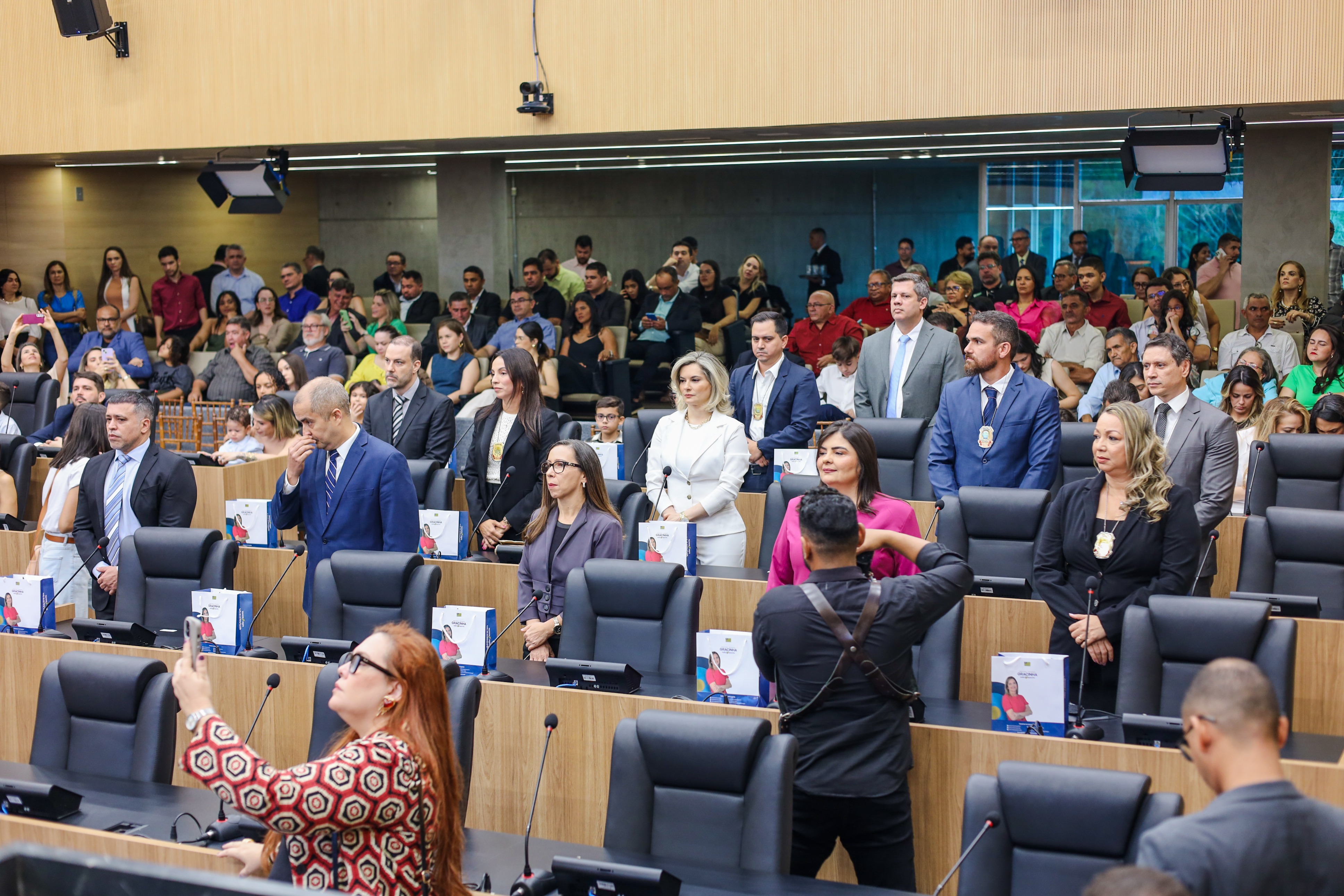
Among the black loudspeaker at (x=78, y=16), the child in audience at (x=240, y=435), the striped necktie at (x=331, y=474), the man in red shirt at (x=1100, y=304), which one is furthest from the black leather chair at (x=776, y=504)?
the black loudspeaker at (x=78, y=16)

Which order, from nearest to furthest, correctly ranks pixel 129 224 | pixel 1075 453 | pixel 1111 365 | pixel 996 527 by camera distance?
pixel 996 527
pixel 1075 453
pixel 1111 365
pixel 129 224

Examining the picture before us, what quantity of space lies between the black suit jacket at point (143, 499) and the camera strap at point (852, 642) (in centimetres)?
311

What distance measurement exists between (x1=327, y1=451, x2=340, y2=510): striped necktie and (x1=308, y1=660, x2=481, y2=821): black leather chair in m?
1.06

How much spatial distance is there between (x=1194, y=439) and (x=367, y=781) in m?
3.37

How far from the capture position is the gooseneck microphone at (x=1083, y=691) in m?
3.05

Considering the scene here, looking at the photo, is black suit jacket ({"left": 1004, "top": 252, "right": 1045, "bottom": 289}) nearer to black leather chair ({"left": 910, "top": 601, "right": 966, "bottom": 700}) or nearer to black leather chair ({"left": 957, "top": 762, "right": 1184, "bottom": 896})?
black leather chair ({"left": 910, "top": 601, "right": 966, "bottom": 700})

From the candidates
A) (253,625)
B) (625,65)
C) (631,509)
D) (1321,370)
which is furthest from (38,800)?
(1321,370)

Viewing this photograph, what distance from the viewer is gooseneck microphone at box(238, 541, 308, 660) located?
393 centimetres

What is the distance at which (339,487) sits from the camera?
4.36 metres

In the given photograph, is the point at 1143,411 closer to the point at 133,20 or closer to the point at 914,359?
the point at 914,359

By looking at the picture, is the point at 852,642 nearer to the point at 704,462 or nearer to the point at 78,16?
the point at 704,462

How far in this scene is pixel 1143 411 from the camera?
143 inches

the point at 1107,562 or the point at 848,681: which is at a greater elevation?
the point at 1107,562

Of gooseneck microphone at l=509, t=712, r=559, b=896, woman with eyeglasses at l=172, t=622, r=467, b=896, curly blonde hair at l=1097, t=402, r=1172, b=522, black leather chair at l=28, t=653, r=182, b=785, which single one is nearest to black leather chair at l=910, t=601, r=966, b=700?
curly blonde hair at l=1097, t=402, r=1172, b=522
